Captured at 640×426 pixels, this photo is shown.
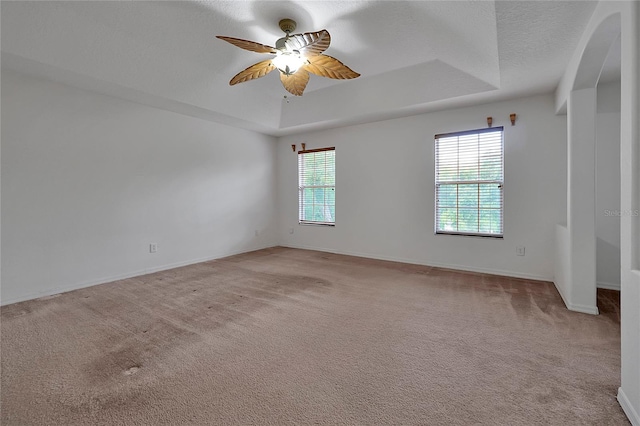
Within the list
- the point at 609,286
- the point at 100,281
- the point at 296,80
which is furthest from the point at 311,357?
the point at 609,286

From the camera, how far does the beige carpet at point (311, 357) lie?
149 centimetres

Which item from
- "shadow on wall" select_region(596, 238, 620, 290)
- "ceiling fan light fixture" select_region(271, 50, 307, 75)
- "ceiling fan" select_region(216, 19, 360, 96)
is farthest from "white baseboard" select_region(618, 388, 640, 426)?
"ceiling fan light fixture" select_region(271, 50, 307, 75)

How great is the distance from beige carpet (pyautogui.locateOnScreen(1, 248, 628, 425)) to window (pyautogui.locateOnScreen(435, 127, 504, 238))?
3.50ft

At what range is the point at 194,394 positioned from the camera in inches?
64.0

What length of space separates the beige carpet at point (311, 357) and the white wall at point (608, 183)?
52 centimetres

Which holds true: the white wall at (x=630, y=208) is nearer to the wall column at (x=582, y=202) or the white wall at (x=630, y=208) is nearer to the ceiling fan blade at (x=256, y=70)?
the wall column at (x=582, y=202)

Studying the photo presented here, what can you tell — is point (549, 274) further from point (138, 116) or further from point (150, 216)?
point (138, 116)

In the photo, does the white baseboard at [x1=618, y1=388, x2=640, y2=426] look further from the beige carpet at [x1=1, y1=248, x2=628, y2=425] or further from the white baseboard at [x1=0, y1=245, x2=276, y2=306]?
the white baseboard at [x1=0, y1=245, x2=276, y2=306]

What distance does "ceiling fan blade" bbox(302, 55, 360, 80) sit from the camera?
8.45 feet

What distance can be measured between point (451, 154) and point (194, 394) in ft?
14.2

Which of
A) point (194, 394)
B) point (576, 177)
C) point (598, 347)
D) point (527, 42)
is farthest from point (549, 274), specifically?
point (194, 394)

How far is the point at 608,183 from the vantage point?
3418 mm

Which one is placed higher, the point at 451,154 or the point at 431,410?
the point at 451,154

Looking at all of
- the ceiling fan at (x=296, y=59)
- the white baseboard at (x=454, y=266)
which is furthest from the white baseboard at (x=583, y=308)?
the ceiling fan at (x=296, y=59)
